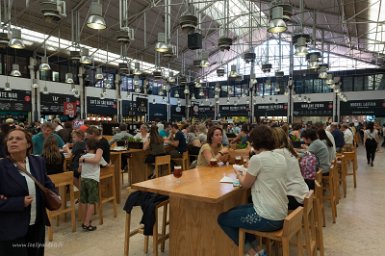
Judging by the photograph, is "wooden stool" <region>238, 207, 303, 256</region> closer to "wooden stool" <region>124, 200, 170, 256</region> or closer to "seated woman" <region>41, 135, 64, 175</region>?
"wooden stool" <region>124, 200, 170, 256</region>

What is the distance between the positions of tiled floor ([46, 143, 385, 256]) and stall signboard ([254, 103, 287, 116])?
71.5ft

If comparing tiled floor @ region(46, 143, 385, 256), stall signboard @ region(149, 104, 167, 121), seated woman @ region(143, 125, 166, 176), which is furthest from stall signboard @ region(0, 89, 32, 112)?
tiled floor @ region(46, 143, 385, 256)

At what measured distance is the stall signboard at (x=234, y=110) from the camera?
92.7 feet

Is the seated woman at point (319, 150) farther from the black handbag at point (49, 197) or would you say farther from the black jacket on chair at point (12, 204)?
the black jacket on chair at point (12, 204)

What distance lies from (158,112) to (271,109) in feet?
34.1

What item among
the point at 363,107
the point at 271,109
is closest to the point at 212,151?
the point at 363,107

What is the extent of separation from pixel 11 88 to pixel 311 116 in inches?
878

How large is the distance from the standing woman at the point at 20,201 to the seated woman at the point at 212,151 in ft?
6.94

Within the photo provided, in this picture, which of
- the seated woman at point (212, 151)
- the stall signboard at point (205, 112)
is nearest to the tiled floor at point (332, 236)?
the seated woman at point (212, 151)

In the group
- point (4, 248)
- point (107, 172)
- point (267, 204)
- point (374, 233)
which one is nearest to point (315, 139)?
point (374, 233)

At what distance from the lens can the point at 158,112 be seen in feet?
92.2

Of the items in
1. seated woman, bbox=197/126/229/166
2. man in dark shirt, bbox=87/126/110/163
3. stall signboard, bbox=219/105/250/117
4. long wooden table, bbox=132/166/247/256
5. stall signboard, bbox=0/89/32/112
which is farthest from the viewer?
stall signboard, bbox=219/105/250/117

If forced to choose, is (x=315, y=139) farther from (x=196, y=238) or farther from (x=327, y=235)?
(x=196, y=238)

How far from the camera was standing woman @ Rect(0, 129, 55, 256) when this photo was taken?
1.90 metres
